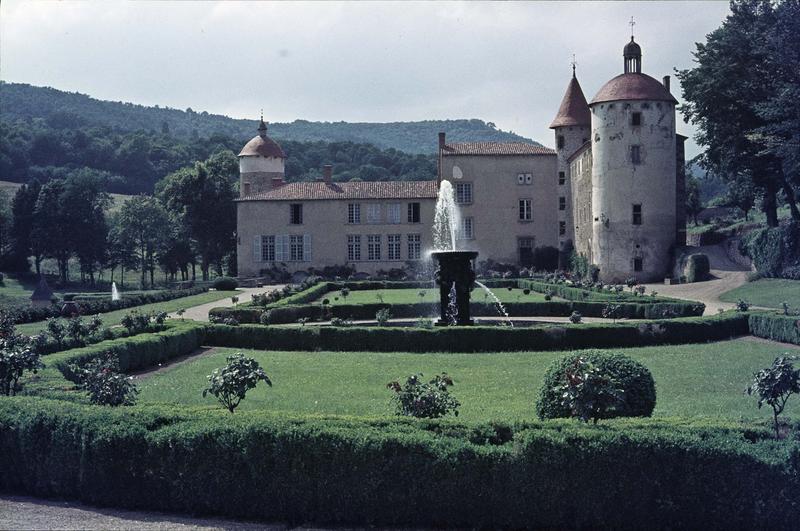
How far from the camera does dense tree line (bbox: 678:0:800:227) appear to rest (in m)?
34.2

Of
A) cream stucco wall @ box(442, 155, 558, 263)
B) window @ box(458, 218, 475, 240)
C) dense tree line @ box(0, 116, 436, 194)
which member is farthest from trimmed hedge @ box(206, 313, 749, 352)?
dense tree line @ box(0, 116, 436, 194)

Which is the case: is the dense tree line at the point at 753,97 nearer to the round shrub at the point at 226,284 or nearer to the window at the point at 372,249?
the window at the point at 372,249

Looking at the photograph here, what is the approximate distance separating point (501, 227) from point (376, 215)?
733 centimetres

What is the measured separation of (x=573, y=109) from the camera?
52094mm

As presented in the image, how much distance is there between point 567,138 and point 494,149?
4262 millimetres

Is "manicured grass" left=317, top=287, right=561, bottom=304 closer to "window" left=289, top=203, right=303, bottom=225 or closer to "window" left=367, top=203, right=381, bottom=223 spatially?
"window" left=367, top=203, right=381, bottom=223

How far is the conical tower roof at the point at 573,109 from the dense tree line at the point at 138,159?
1532 inches

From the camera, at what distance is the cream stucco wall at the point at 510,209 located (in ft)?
172

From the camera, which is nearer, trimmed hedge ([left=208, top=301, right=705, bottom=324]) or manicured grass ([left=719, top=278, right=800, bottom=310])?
trimmed hedge ([left=208, top=301, right=705, bottom=324])

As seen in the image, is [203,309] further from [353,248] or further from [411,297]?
[353,248]

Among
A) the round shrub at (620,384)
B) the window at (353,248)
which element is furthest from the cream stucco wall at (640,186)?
the round shrub at (620,384)

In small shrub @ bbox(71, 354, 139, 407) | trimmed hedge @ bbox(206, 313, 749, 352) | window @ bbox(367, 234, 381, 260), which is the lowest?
trimmed hedge @ bbox(206, 313, 749, 352)

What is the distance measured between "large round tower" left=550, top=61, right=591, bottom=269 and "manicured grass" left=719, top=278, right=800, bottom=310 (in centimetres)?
1706

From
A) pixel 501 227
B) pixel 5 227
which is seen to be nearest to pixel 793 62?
pixel 501 227
